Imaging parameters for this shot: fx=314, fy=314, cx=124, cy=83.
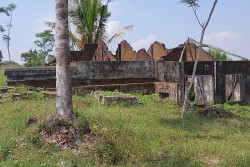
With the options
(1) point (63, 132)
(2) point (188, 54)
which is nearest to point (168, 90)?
(2) point (188, 54)

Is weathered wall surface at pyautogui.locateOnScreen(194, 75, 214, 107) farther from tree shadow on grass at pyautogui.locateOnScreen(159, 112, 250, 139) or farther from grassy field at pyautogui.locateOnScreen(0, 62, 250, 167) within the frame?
grassy field at pyautogui.locateOnScreen(0, 62, 250, 167)

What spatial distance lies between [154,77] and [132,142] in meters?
7.63

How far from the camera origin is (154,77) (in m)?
13.6

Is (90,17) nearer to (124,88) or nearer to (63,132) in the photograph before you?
(124,88)

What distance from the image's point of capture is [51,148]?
575 centimetres

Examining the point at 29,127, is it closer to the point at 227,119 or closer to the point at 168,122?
the point at 168,122

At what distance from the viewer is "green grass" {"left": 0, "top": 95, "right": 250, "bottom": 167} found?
539cm

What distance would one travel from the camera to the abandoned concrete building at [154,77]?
1181 cm

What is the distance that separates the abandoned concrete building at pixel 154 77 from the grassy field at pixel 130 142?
2.80m

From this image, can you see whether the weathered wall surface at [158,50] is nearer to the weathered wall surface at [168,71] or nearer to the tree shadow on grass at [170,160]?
the weathered wall surface at [168,71]

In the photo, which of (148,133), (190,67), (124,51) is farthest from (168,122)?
(124,51)

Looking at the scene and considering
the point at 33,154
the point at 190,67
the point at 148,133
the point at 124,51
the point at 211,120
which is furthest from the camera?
the point at 124,51

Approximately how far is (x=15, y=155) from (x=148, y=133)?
2.86m

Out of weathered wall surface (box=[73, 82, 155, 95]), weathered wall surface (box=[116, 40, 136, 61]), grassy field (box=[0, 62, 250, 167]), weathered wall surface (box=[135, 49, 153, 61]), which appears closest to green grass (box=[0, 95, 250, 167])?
grassy field (box=[0, 62, 250, 167])
